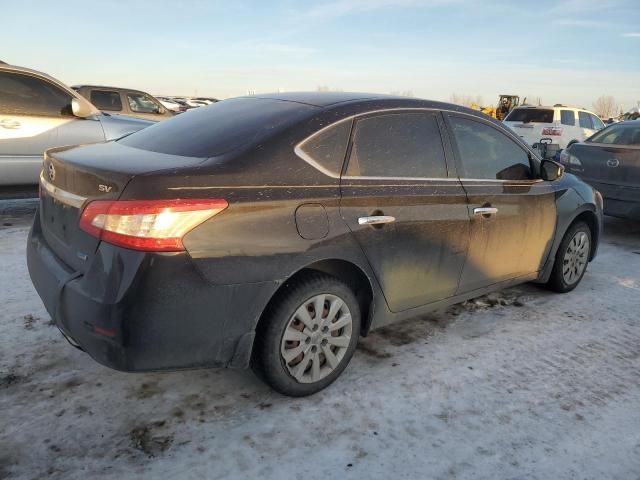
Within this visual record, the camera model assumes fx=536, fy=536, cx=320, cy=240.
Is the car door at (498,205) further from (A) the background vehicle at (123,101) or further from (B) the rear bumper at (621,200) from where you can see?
(A) the background vehicle at (123,101)

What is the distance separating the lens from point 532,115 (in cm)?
1541

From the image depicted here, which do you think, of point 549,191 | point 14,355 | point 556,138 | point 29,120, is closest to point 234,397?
point 14,355

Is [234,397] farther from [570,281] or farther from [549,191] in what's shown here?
[570,281]

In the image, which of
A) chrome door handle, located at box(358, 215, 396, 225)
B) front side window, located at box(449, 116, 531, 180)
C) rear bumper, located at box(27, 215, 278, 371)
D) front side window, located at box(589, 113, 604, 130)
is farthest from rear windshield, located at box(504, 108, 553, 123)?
rear bumper, located at box(27, 215, 278, 371)

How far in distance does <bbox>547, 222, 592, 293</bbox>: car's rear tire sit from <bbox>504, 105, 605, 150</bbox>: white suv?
11.1 meters

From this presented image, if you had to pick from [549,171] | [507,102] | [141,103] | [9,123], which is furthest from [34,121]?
[507,102]

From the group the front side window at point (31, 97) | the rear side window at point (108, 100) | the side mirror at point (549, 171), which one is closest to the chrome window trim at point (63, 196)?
the side mirror at point (549, 171)

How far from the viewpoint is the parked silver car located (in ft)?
19.3

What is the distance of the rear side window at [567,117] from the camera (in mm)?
15195

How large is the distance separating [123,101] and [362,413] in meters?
12.1

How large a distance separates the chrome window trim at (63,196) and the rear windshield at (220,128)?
0.46m

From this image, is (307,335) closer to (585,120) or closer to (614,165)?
(614,165)

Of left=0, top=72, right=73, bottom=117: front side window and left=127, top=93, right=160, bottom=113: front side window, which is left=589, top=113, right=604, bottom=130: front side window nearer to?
left=127, top=93, right=160, bottom=113: front side window

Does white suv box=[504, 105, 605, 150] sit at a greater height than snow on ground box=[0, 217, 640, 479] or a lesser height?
greater
